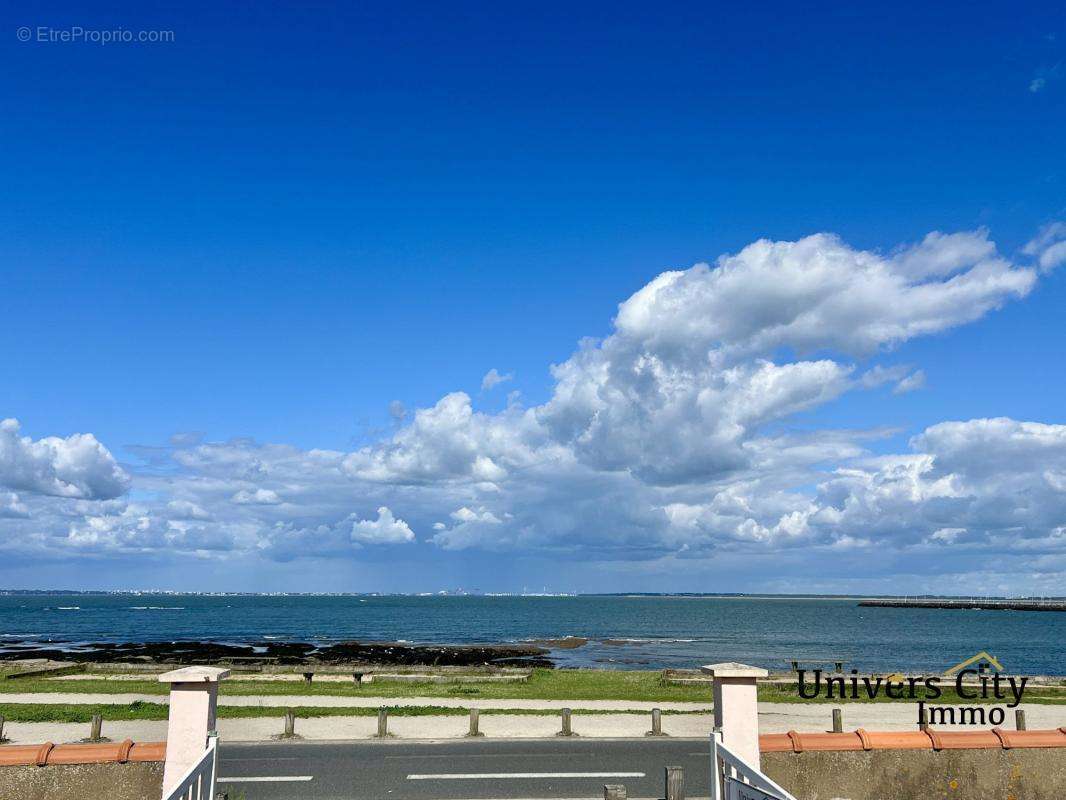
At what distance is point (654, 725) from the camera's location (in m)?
20.8

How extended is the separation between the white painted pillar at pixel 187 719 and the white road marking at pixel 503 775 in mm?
6947

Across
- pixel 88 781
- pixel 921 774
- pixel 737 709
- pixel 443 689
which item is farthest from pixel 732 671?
pixel 443 689

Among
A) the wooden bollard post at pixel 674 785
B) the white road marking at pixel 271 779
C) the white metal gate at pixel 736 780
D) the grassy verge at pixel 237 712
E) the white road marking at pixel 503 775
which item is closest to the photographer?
the white metal gate at pixel 736 780

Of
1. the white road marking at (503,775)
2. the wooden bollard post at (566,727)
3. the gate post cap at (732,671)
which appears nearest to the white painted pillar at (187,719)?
the gate post cap at (732,671)

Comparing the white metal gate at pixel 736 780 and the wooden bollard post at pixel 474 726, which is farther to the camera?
the wooden bollard post at pixel 474 726

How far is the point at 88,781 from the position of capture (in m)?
10.9

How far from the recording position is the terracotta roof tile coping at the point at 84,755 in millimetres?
10852

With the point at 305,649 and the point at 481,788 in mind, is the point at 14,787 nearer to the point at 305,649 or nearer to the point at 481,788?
the point at 481,788

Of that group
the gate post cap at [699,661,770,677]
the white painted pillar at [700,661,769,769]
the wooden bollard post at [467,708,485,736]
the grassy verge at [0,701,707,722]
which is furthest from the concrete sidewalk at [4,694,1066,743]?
the gate post cap at [699,661,770,677]

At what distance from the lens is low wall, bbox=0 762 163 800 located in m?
10.8

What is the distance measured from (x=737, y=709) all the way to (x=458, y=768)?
905cm

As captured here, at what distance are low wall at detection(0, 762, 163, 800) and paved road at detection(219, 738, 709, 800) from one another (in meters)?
2.42

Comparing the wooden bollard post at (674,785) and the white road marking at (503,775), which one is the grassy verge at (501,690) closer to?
the white road marking at (503,775)

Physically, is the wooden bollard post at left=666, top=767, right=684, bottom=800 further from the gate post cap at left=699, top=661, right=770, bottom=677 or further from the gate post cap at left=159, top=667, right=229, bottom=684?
the gate post cap at left=159, top=667, right=229, bottom=684
